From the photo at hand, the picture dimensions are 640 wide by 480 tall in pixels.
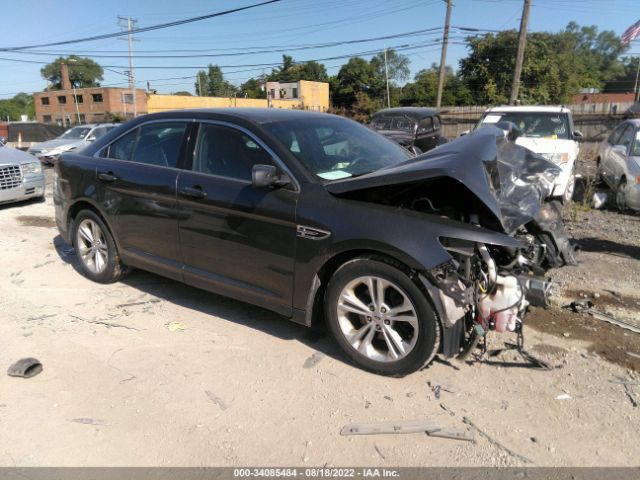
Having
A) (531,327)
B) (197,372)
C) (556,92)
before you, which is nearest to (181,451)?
(197,372)

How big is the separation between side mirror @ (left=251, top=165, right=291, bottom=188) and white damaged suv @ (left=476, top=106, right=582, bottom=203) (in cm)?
683

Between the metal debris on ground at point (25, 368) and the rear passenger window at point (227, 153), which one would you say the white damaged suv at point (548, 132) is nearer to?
the rear passenger window at point (227, 153)

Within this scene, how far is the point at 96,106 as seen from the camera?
73.2 meters

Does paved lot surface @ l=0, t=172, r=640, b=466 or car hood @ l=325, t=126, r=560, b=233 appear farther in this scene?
car hood @ l=325, t=126, r=560, b=233

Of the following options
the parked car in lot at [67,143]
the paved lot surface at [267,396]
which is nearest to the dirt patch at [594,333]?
the paved lot surface at [267,396]

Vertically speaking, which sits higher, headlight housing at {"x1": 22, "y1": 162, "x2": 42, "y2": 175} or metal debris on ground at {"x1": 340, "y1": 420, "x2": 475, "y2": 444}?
headlight housing at {"x1": 22, "y1": 162, "x2": 42, "y2": 175}

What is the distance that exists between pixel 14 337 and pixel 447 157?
3.65 m

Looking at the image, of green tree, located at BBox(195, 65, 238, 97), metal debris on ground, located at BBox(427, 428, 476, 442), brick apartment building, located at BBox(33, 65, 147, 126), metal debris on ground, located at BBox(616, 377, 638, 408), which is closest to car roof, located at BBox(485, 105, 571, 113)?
metal debris on ground, located at BBox(616, 377, 638, 408)

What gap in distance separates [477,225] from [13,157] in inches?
356

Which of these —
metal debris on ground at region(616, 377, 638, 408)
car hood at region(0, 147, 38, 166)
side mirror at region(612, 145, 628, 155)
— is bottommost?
metal debris on ground at region(616, 377, 638, 408)

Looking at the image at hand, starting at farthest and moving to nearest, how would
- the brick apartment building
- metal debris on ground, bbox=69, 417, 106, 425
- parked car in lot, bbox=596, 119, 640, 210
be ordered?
the brick apartment building → parked car in lot, bbox=596, 119, 640, 210 → metal debris on ground, bbox=69, 417, 106, 425

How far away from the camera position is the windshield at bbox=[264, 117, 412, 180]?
374 cm

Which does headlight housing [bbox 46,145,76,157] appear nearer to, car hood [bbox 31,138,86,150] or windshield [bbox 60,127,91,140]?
car hood [bbox 31,138,86,150]

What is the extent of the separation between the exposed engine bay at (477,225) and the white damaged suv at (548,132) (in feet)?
19.3
